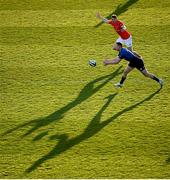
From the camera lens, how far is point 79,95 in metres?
13.4

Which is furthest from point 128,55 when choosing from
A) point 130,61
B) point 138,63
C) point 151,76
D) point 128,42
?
point 128,42

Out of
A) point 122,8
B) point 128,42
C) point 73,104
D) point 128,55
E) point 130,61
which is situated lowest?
point 73,104

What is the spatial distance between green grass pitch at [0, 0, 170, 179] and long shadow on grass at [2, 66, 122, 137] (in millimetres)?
29

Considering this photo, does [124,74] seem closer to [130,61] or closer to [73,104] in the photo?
[130,61]

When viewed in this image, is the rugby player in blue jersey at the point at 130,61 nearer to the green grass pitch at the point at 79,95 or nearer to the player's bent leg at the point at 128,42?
the green grass pitch at the point at 79,95

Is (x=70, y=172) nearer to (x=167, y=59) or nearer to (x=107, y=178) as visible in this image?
(x=107, y=178)

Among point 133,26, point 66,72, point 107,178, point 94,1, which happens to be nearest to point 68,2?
point 94,1

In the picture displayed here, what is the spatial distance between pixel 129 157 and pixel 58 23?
7914 millimetres

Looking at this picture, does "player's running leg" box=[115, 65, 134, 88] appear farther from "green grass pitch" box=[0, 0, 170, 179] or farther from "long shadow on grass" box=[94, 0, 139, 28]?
"long shadow on grass" box=[94, 0, 139, 28]

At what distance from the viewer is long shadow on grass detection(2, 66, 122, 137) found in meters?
12.2

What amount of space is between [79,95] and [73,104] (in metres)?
0.50

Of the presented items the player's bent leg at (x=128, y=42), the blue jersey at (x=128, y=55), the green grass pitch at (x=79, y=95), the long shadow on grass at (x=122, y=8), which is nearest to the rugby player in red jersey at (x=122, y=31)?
the player's bent leg at (x=128, y=42)

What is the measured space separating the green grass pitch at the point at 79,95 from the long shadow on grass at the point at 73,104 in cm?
3

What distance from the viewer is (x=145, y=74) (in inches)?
530
